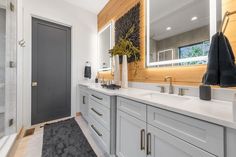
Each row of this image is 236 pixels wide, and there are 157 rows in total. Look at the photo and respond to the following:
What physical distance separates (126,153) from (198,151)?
0.78 m

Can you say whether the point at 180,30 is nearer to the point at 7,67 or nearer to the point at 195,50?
the point at 195,50

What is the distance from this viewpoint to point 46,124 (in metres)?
2.53

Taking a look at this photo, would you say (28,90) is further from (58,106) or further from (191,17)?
(191,17)

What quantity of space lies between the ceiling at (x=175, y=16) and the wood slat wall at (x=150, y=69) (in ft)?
Result: 0.53

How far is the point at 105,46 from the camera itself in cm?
301

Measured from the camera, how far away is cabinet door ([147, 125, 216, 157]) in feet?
2.28

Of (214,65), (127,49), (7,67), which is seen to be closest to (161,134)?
(214,65)

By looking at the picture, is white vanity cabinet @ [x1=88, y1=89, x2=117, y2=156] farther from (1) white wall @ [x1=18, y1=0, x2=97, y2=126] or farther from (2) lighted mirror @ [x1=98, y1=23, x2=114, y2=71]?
(1) white wall @ [x1=18, y1=0, x2=97, y2=126]

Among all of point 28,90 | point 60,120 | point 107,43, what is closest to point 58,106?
point 60,120

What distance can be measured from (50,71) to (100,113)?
69.3 inches

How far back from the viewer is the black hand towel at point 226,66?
0.74 metres

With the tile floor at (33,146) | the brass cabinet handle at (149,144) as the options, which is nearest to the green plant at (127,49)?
the brass cabinet handle at (149,144)

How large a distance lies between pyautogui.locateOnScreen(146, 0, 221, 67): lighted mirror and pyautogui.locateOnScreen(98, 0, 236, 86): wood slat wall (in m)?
0.07

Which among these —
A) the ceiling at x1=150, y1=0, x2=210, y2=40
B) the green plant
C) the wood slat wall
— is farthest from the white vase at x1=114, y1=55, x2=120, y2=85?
the ceiling at x1=150, y1=0, x2=210, y2=40
